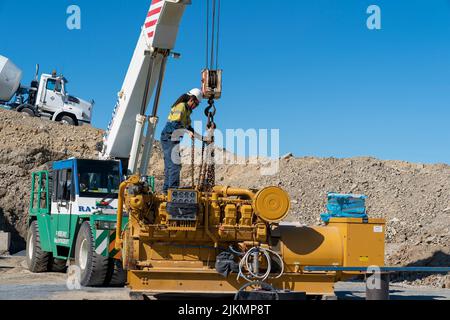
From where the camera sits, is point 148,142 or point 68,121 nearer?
point 148,142

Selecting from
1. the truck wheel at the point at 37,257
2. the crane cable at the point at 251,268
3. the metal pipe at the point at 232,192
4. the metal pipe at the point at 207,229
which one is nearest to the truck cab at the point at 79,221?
the truck wheel at the point at 37,257

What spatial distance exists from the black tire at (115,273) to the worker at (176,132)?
81.5 inches

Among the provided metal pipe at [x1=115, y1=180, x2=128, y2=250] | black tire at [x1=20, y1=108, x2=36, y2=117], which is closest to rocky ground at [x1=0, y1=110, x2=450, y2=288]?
black tire at [x1=20, y1=108, x2=36, y2=117]

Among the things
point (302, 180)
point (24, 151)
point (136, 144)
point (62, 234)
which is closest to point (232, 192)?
point (136, 144)

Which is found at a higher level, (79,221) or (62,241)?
(79,221)

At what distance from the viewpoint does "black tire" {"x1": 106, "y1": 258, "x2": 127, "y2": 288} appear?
1212 centimetres

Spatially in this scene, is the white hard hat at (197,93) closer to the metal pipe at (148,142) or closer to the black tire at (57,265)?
the metal pipe at (148,142)

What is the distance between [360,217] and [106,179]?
5.25m

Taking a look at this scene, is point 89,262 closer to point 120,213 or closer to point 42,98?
point 120,213

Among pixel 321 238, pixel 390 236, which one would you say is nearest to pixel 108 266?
pixel 321 238

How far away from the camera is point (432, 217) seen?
24.0m

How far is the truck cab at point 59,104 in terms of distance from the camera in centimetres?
3017

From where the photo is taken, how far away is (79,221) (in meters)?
13.1

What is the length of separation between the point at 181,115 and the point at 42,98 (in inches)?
817
